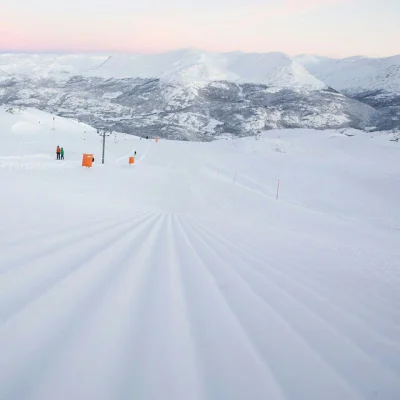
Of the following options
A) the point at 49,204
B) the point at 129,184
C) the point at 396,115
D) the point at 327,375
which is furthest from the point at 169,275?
the point at 396,115

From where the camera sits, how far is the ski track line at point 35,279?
259 centimetres

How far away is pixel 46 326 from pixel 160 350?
858mm

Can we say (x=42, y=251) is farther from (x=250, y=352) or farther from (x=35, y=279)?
(x=250, y=352)

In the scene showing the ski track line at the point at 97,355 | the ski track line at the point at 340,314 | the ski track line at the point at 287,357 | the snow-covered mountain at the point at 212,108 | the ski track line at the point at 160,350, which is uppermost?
the snow-covered mountain at the point at 212,108

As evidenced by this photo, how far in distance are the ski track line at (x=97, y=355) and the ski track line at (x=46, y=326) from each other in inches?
1.7

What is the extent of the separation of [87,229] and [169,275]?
7.79 ft

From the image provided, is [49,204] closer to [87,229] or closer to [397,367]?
[87,229]

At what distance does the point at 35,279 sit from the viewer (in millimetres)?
3131

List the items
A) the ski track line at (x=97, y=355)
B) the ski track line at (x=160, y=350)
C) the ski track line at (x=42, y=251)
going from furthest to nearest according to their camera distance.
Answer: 1. the ski track line at (x=42, y=251)
2. the ski track line at (x=160, y=350)
3. the ski track line at (x=97, y=355)

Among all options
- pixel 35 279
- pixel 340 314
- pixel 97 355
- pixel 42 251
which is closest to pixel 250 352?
pixel 97 355

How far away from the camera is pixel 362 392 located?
2158 mm

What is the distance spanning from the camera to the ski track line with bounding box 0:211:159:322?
2.59 meters

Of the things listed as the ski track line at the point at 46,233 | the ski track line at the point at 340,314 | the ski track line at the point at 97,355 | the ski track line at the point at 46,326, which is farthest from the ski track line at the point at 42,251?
the ski track line at the point at 340,314

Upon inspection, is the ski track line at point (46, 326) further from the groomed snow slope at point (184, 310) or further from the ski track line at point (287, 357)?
the ski track line at point (287, 357)
